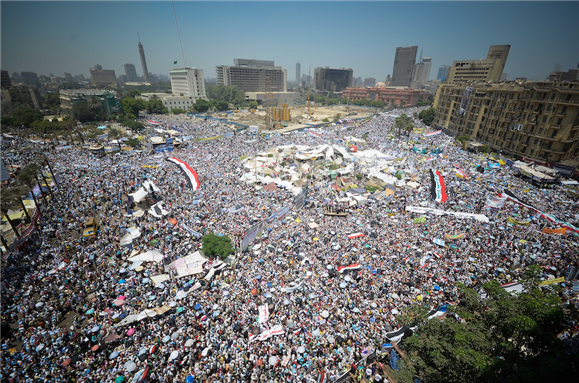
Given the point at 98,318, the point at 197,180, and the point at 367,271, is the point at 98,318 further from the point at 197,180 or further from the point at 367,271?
the point at 197,180

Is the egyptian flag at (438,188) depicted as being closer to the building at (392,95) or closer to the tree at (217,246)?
the tree at (217,246)

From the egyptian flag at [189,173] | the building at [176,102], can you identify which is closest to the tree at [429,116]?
the egyptian flag at [189,173]

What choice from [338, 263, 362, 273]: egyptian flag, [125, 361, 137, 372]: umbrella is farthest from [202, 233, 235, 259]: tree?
[338, 263, 362, 273]: egyptian flag

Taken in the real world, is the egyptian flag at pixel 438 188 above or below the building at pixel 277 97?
below

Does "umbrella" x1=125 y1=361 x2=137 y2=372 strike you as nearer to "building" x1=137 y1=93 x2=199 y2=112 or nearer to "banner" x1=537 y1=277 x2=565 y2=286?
"banner" x1=537 y1=277 x2=565 y2=286

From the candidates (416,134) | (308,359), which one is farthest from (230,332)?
(416,134)

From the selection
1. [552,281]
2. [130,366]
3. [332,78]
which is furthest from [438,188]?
[332,78]

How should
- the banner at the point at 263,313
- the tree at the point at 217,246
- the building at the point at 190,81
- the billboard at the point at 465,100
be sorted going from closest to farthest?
the banner at the point at 263,313
the tree at the point at 217,246
the billboard at the point at 465,100
the building at the point at 190,81
